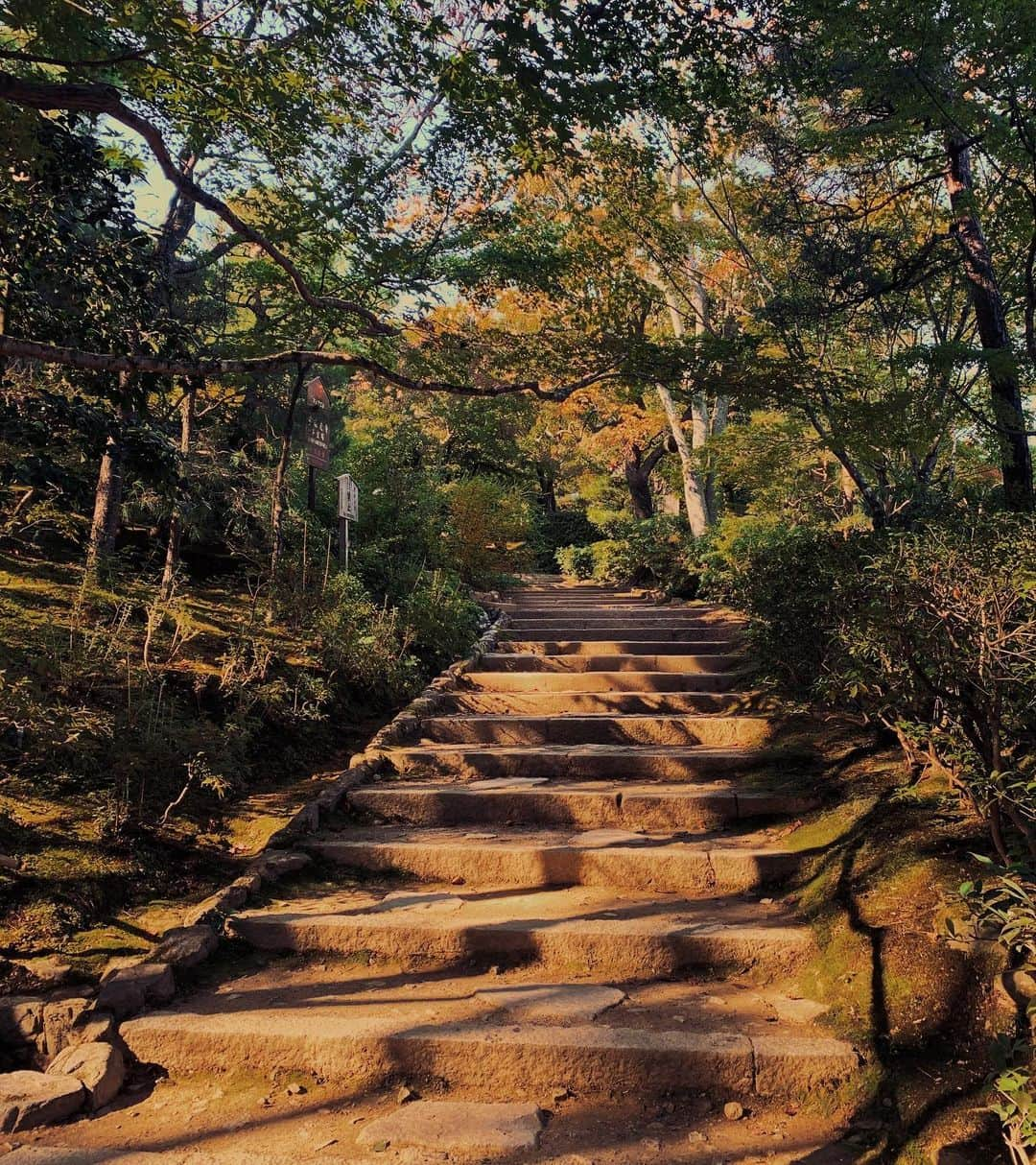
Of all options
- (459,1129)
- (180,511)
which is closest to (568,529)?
(180,511)

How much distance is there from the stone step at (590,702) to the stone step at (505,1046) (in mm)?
3687

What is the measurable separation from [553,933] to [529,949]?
138mm

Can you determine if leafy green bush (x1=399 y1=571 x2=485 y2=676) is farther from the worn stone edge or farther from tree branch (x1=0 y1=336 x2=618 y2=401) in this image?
tree branch (x1=0 y1=336 x2=618 y2=401)

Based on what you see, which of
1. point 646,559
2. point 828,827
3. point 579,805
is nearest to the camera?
point 828,827

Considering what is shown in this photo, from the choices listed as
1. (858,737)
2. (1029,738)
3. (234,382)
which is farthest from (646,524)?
(1029,738)

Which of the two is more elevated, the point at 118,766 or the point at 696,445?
the point at 696,445

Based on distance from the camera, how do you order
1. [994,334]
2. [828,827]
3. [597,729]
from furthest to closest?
[994,334]
[597,729]
[828,827]

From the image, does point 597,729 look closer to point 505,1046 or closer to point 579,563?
point 505,1046

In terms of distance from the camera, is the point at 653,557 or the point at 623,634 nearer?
the point at 623,634

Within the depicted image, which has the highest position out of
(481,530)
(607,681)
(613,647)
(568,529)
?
(568,529)

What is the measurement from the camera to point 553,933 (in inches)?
133

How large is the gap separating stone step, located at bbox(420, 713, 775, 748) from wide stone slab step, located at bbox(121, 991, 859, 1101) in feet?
10.7

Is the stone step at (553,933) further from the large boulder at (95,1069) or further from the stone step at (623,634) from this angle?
the stone step at (623,634)

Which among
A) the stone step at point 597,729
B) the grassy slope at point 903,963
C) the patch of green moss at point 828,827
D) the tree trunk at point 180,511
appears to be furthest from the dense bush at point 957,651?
the tree trunk at point 180,511
